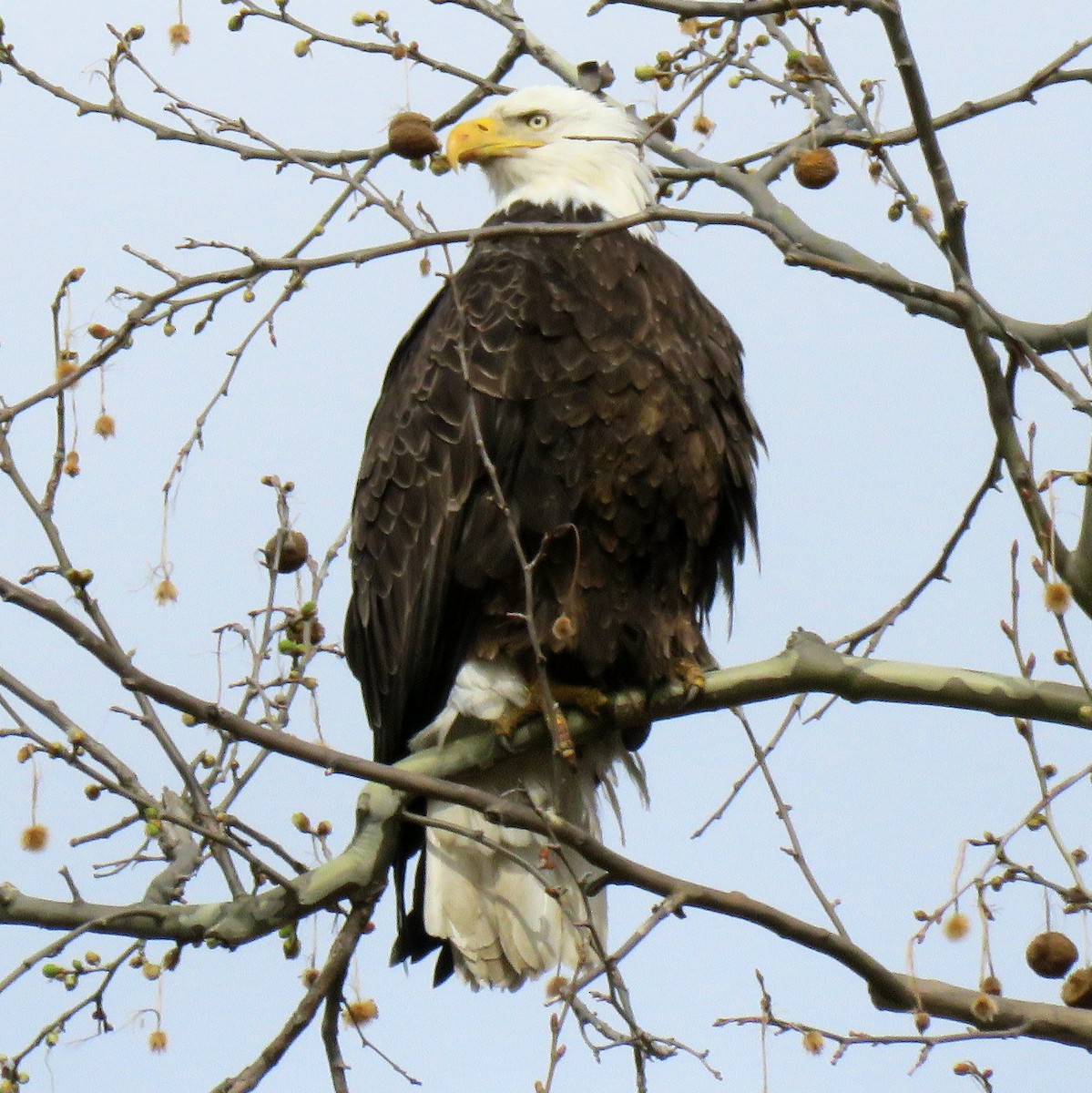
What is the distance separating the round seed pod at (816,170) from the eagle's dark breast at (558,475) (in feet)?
1.82

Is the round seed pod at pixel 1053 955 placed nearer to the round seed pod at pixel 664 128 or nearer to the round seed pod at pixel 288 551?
the round seed pod at pixel 288 551

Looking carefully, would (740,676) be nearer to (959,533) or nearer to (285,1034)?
(959,533)

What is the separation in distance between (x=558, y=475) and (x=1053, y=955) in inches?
64.0

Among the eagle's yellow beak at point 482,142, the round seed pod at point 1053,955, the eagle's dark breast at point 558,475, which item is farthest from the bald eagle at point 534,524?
the round seed pod at point 1053,955

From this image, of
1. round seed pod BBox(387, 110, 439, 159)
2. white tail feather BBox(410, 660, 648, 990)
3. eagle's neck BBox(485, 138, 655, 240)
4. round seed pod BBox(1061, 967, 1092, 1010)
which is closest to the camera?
round seed pod BBox(1061, 967, 1092, 1010)

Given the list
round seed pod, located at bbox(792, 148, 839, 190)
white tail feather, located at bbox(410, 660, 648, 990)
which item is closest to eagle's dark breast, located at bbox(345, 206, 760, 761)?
white tail feather, located at bbox(410, 660, 648, 990)

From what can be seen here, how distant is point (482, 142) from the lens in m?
5.52

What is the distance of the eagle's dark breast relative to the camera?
4.46 m

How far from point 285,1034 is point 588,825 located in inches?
61.8

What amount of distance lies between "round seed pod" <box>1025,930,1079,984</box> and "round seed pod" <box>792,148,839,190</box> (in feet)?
5.79

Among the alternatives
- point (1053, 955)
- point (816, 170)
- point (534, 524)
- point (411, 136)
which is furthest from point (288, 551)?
point (1053, 955)

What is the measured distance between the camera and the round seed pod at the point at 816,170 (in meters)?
4.24

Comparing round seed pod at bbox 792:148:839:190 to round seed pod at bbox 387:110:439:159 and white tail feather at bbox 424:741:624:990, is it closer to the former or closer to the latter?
round seed pod at bbox 387:110:439:159

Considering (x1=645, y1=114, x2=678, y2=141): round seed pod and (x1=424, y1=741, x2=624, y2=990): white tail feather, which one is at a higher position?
(x1=645, y1=114, x2=678, y2=141): round seed pod
